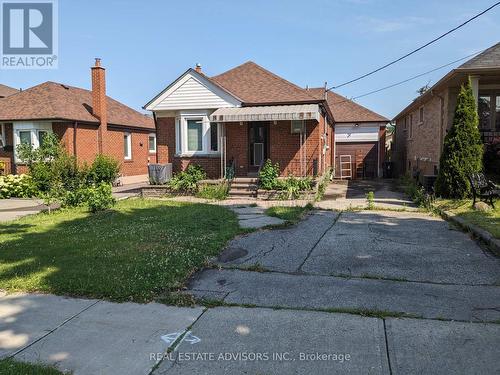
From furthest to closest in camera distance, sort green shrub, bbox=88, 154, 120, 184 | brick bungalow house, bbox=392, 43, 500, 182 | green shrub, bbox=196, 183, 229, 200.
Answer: green shrub, bbox=88, 154, 120, 184 < green shrub, bbox=196, 183, 229, 200 < brick bungalow house, bbox=392, 43, 500, 182

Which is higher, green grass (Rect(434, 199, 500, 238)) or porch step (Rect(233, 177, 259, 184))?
porch step (Rect(233, 177, 259, 184))

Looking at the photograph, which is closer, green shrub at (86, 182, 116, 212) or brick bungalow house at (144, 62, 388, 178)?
green shrub at (86, 182, 116, 212)

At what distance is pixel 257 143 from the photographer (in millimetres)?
17594

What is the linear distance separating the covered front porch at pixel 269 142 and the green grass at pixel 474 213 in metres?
5.52

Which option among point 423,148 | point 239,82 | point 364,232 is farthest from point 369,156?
point 364,232

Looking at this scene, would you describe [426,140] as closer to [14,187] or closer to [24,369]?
[14,187]

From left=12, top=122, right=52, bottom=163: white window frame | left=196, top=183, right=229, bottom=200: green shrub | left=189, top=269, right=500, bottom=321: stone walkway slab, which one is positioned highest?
left=12, top=122, right=52, bottom=163: white window frame

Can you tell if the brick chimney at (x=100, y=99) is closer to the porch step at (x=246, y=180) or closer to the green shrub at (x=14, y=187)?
the green shrub at (x=14, y=187)

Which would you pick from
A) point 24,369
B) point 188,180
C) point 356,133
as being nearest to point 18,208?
point 188,180

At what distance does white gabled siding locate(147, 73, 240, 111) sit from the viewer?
17.1 meters

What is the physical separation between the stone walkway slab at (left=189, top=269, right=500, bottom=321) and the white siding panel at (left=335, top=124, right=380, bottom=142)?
25.2 metres

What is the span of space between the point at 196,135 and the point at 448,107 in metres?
9.44

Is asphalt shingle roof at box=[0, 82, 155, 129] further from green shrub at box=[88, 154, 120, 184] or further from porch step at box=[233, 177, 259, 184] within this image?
porch step at box=[233, 177, 259, 184]

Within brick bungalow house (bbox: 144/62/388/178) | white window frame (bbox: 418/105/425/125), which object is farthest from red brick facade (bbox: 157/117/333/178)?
white window frame (bbox: 418/105/425/125)
